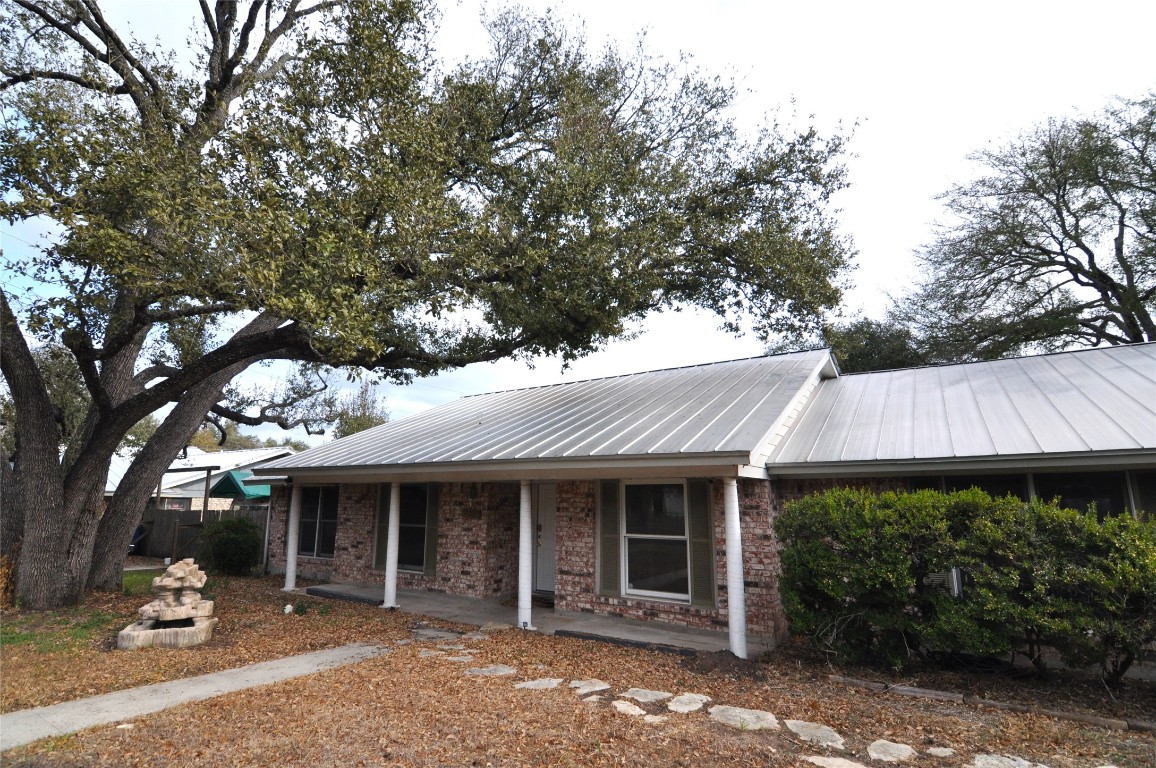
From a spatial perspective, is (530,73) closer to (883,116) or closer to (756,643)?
(883,116)

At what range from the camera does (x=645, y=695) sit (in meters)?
5.39

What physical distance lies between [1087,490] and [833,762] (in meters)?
5.05

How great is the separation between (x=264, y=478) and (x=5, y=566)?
4.16m

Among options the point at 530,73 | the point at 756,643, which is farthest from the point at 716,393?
the point at 530,73

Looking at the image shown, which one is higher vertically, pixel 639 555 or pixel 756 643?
pixel 639 555

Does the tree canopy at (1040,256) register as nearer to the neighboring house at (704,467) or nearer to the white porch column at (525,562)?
the neighboring house at (704,467)

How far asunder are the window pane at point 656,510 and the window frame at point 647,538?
1.3 inches

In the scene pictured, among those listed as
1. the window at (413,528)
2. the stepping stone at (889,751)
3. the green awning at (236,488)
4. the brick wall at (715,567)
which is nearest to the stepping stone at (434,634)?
the brick wall at (715,567)

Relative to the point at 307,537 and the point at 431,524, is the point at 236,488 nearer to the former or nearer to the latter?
the point at 307,537

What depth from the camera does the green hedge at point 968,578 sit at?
4.94m

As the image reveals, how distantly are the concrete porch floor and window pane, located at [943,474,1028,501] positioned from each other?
3039 mm

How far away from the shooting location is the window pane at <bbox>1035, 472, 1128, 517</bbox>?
6.65 metres

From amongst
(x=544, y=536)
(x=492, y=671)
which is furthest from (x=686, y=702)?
(x=544, y=536)

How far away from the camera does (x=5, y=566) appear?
9.62 meters
